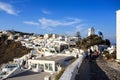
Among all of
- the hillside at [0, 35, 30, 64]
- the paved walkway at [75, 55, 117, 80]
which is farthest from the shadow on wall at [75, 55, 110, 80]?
the hillside at [0, 35, 30, 64]

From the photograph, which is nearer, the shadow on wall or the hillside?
the shadow on wall

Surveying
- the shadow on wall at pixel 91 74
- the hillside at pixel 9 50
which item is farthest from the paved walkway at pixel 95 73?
the hillside at pixel 9 50

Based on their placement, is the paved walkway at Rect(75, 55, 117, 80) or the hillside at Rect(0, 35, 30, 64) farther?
the hillside at Rect(0, 35, 30, 64)

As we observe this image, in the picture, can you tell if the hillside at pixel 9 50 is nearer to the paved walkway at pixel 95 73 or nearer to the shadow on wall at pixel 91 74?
the paved walkway at pixel 95 73

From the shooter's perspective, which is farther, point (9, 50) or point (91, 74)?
point (9, 50)

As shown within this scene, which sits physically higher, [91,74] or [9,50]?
[91,74]

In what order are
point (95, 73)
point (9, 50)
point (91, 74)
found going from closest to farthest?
point (91, 74) → point (95, 73) → point (9, 50)

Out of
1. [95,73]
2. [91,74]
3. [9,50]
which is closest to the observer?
[91,74]

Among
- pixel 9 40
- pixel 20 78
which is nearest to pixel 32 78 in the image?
pixel 20 78

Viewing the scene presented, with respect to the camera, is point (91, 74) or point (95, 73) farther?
point (95, 73)

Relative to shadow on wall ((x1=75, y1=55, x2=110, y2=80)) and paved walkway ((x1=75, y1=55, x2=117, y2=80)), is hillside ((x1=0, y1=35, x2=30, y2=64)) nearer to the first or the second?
paved walkway ((x1=75, y1=55, x2=117, y2=80))

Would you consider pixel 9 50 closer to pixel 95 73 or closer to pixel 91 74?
pixel 95 73

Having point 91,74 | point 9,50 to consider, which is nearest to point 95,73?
point 91,74

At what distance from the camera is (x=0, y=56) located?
294 ft
